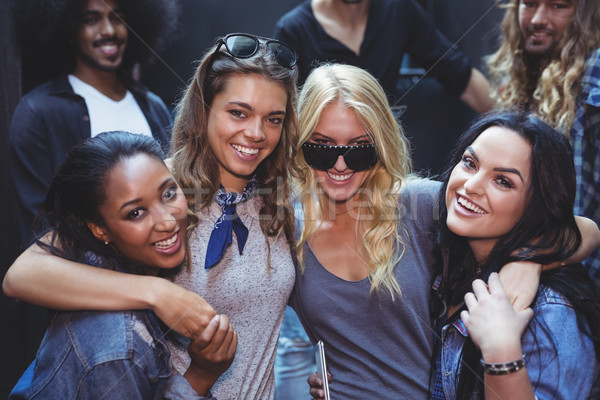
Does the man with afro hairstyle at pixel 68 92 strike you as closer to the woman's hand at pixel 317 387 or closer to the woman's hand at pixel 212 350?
the woman's hand at pixel 212 350

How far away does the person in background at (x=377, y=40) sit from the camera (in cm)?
355

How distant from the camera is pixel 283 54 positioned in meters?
2.50

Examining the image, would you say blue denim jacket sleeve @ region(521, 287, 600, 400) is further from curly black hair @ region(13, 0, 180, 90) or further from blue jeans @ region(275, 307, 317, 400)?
curly black hair @ region(13, 0, 180, 90)

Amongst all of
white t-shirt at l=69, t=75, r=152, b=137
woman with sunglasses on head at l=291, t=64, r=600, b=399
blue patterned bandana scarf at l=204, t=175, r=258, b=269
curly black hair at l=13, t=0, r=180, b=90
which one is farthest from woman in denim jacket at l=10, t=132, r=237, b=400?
curly black hair at l=13, t=0, r=180, b=90

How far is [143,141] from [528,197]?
1447 mm

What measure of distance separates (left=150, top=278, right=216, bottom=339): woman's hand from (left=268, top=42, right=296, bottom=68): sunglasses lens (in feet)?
3.67

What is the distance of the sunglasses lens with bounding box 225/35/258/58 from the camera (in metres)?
2.39

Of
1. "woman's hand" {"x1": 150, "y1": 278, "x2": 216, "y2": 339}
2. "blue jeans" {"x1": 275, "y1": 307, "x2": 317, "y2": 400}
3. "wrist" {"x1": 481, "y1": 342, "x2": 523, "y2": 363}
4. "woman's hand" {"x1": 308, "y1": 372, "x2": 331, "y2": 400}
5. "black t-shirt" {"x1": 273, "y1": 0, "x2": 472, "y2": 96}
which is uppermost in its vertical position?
"black t-shirt" {"x1": 273, "y1": 0, "x2": 472, "y2": 96}

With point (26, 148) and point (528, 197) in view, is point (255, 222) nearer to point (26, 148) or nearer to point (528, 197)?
point (528, 197)

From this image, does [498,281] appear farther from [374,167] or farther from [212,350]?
[212,350]

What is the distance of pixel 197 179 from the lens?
237 cm

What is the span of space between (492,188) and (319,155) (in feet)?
2.56

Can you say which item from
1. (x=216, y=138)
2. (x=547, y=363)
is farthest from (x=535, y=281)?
(x=216, y=138)

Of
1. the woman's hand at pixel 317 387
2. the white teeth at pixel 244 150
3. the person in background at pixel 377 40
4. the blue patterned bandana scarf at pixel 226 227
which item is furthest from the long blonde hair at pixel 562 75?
the woman's hand at pixel 317 387
